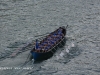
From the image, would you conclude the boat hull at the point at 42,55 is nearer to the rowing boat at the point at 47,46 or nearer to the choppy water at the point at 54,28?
the rowing boat at the point at 47,46

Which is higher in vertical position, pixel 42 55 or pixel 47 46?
pixel 47 46

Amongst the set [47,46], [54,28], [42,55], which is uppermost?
[54,28]

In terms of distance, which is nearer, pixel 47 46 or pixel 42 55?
pixel 42 55

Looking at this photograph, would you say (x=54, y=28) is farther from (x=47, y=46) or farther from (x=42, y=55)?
(x=42, y=55)

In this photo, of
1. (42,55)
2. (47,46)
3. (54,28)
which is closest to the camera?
(42,55)

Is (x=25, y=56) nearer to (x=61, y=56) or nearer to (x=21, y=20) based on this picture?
(x=61, y=56)

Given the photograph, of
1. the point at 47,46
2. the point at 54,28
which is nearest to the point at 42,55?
the point at 47,46

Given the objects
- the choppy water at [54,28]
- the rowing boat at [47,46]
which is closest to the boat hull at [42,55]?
the rowing boat at [47,46]
